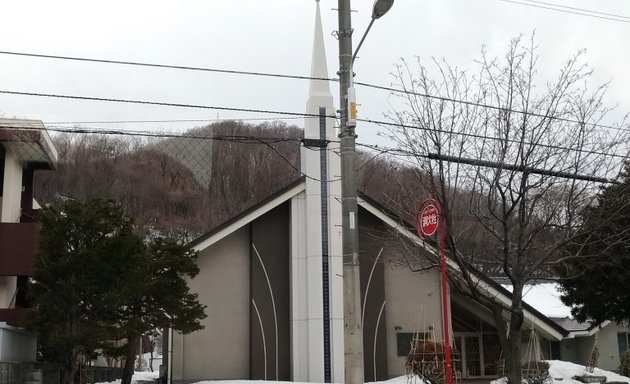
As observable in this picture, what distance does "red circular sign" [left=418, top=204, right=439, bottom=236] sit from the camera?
10.4 meters

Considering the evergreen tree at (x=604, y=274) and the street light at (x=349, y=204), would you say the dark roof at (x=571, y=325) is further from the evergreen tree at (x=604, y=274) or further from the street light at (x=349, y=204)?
the street light at (x=349, y=204)

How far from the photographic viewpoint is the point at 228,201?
265 ft

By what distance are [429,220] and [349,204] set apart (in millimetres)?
1271

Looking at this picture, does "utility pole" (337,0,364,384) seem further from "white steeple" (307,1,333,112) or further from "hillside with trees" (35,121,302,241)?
"hillside with trees" (35,121,302,241)

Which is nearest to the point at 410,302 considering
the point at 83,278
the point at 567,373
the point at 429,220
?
the point at 567,373

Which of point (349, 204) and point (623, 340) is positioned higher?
point (349, 204)

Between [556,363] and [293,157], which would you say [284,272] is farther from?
[293,157]

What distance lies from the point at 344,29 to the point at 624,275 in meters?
13.5

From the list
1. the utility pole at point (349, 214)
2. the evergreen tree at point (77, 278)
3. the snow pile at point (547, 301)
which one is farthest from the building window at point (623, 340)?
the utility pole at point (349, 214)

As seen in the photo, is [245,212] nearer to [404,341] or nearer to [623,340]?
[404,341]

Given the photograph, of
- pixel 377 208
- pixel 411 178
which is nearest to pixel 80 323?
pixel 411 178

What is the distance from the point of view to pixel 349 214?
1070cm

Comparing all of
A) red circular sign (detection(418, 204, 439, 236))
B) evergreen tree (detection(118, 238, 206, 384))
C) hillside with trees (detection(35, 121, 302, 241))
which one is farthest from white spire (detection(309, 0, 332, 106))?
hillside with trees (detection(35, 121, 302, 241))

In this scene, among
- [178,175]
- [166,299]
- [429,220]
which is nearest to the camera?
[429,220]
